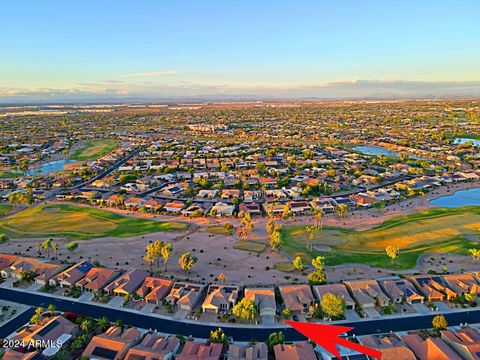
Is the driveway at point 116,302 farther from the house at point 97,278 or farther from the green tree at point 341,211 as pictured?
the green tree at point 341,211

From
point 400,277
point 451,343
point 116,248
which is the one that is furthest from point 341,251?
point 116,248

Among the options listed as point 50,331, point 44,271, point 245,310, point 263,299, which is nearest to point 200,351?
point 245,310

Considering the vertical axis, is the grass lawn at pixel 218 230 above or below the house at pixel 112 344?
below

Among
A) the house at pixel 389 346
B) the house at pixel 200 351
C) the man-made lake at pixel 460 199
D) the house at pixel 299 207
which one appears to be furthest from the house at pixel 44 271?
the man-made lake at pixel 460 199

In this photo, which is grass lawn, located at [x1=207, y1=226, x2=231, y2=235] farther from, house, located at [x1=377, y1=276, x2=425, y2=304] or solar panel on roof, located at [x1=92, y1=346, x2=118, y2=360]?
solar panel on roof, located at [x1=92, y1=346, x2=118, y2=360]

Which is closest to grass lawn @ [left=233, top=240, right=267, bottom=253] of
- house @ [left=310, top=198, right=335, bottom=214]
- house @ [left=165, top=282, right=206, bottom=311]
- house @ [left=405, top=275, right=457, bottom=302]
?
house @ [left=165, top=282, right=206, bottom=311]

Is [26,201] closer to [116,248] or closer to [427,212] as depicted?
[116,248]

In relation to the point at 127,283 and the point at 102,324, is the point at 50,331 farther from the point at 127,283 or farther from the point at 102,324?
the point at 127,283
